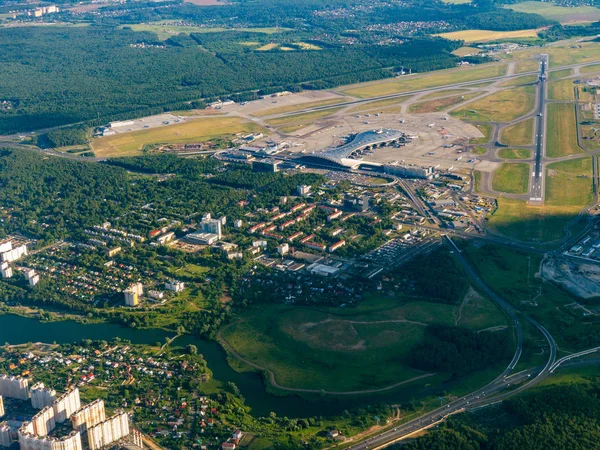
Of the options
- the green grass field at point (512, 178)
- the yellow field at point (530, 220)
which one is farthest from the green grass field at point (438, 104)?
the yellow field at point (530, 220)

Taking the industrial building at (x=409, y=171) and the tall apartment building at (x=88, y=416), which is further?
the industrial building at (x=409, y=171)

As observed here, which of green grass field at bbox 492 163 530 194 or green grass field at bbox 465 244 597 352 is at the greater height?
green grass field at bbox 492 163 530 194

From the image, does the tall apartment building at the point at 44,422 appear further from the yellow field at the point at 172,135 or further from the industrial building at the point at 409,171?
the yellow field at the point at 172,135

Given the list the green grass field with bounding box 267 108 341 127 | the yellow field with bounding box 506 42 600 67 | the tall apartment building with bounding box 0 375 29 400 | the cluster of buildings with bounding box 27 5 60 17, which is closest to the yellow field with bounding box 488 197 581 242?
the green grass field with bounding box 267 108 341 127

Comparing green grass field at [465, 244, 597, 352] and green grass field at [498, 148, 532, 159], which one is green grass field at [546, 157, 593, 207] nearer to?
green grass field at [498, 148, 532, 159]

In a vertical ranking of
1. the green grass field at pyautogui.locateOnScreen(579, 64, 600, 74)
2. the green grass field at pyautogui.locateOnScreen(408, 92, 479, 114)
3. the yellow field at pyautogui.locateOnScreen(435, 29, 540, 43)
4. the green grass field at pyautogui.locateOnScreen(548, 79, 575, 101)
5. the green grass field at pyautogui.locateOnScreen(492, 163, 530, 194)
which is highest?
the yellow field at pyautogui.locateOnScreen(435, 29, 540, 43)

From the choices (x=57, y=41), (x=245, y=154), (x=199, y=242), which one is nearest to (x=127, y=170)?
(x=245, y=154)

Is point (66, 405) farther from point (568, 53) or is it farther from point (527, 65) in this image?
point (568, 53)
